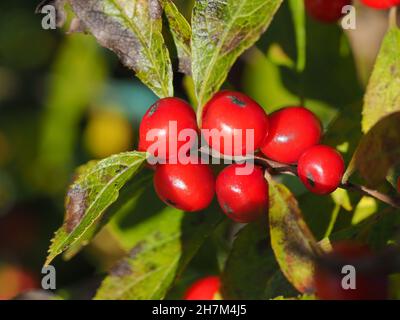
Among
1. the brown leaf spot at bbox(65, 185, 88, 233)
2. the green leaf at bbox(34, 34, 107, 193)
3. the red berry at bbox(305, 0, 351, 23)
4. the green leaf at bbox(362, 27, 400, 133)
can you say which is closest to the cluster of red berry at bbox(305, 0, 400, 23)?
the red berry at bbox(305, 0, 351, 23)

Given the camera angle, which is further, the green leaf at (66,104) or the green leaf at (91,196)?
the green leaf at (66,104)

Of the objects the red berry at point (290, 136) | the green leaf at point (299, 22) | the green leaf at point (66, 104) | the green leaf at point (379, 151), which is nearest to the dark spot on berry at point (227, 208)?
the red berry at point (290, 136)

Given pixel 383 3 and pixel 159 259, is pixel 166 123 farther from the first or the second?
pixel 383 3

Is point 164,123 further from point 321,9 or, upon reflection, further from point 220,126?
point 321,9

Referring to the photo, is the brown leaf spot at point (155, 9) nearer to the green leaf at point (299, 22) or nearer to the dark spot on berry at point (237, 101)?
the dark spot on berry at point (237, 101)

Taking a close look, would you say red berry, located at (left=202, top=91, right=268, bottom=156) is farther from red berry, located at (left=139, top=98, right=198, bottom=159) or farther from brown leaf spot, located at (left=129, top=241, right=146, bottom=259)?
brown leaf spot, located at (left=129, top=241, right=146, bottom=259)
